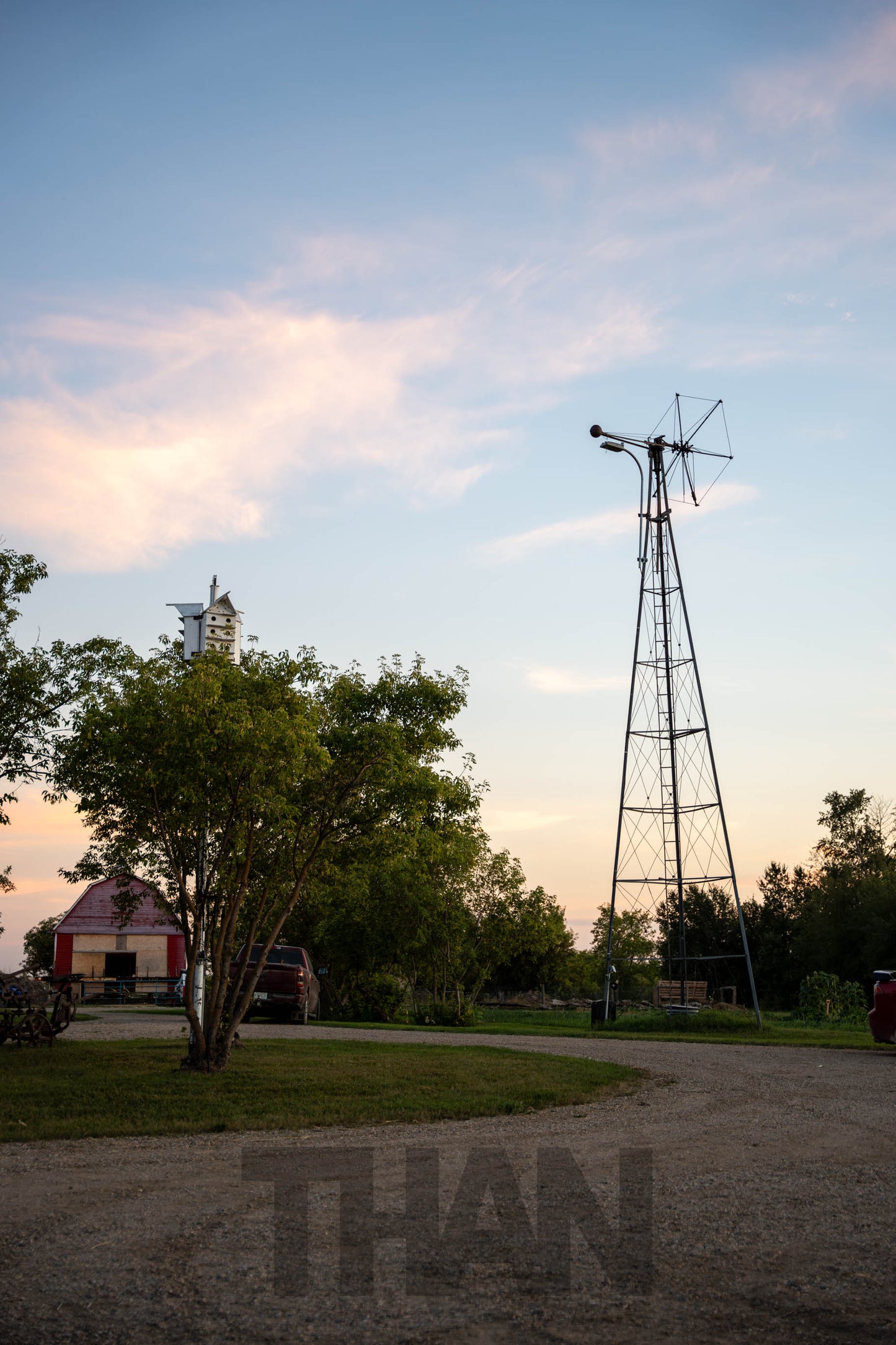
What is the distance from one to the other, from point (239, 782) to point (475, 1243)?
779 centimetres

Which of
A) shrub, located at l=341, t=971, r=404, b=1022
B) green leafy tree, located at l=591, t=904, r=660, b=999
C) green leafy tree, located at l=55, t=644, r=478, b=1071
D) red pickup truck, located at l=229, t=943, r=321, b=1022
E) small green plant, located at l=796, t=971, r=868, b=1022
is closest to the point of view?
green leafy tree, located at l=55, t=644, r=478, b=1071

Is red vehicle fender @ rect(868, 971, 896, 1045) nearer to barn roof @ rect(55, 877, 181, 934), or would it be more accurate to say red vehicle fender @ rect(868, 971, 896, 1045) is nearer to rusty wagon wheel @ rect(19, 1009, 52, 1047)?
rusty wagon wheel @ rect(19, 1009, 52, 1047)

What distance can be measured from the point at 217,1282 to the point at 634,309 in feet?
44.0

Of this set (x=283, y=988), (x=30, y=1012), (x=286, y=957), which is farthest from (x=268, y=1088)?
(x=286, y=957)

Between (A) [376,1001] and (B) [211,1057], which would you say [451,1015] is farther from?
(B) [211,1057]

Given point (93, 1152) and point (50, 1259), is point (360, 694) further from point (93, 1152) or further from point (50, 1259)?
point (50, 1259)

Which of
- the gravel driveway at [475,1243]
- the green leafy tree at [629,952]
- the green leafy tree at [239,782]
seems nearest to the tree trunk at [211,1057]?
the green leafy tree at [239,782]

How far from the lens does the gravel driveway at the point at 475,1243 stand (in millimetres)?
4254

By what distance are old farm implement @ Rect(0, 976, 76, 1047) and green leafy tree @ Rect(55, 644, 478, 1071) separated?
11.4ft

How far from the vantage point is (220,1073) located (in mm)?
12766

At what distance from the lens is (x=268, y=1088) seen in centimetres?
1155

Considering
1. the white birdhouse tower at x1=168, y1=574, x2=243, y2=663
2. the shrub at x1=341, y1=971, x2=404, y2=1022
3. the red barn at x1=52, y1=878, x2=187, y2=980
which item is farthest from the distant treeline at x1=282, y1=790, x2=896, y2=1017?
the red barn at x1=52, y1=878, x2=187, y2=980

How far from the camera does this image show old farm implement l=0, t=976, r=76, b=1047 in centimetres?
1673

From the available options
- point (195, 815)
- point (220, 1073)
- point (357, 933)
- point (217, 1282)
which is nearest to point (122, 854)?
point (195, 815)
